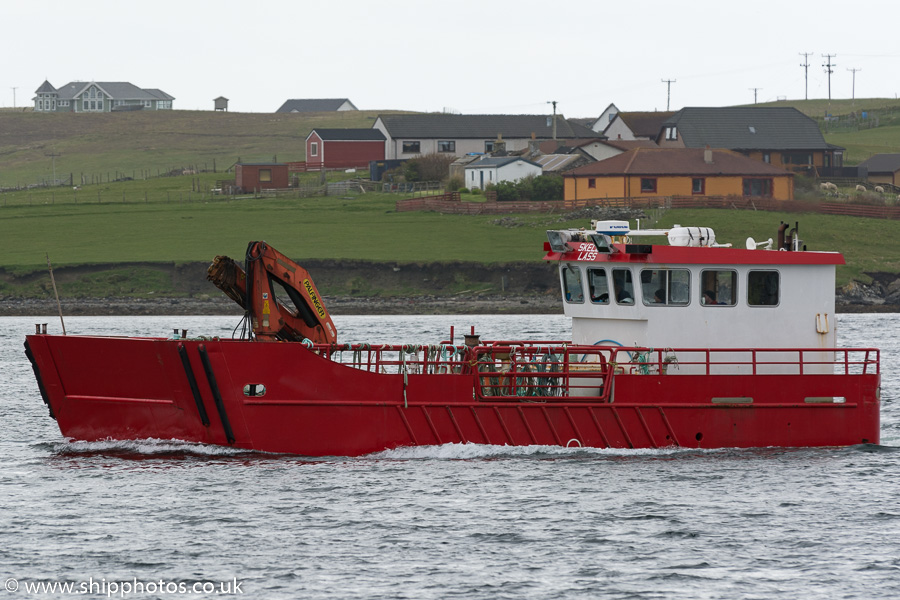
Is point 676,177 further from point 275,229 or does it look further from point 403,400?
point 403,400

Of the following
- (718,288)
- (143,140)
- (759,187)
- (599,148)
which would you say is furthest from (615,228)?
(143,140)

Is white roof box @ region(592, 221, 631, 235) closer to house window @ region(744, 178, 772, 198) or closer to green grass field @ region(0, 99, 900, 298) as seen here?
green grass field @ region(0, 99, 900, 298)

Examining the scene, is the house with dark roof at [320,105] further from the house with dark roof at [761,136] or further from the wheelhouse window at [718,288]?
the wheelhouse window at [718,288]

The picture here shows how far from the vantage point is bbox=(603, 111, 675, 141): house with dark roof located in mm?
108125

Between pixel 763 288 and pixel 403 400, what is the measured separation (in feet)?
22.3

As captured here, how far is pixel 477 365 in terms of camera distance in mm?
21859

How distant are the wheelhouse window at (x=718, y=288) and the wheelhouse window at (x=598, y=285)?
169 cm

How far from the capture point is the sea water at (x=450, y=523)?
15992mm

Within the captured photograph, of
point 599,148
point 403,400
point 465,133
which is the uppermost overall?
point 465,133

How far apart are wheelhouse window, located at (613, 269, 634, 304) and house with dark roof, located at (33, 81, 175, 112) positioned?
160 meters

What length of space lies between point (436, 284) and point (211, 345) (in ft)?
140

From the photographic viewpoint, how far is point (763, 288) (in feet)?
75.2

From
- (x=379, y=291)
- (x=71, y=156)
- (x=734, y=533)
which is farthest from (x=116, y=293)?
(x=71, y=156)

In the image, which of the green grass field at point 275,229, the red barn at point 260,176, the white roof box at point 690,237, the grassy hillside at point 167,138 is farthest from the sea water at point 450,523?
the grassy hillside at point 167,138
